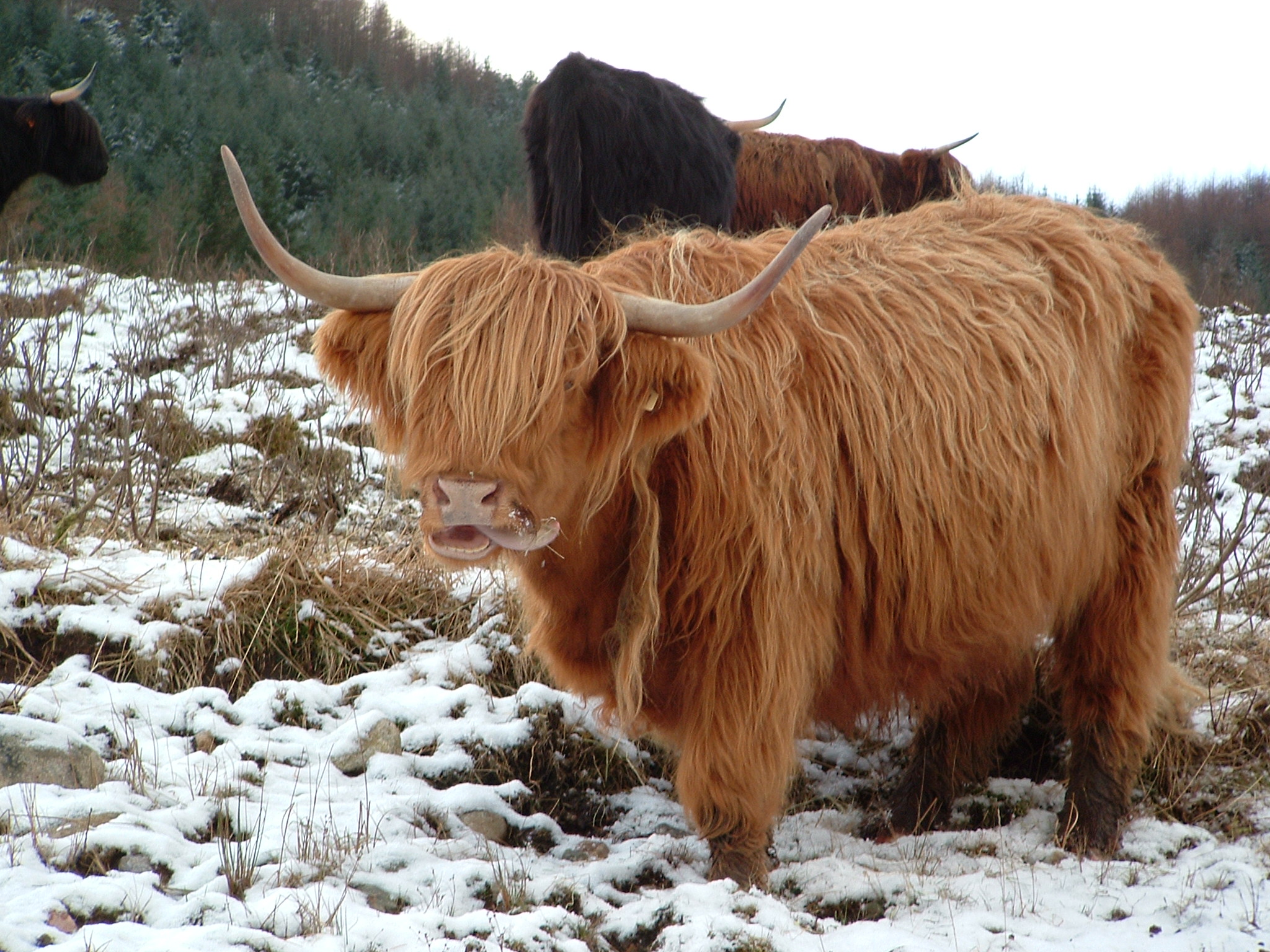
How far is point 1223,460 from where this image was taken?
6062 mm

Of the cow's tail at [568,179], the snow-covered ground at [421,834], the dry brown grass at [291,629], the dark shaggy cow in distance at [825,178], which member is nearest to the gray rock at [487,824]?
the snow-covered ground at [421,834]

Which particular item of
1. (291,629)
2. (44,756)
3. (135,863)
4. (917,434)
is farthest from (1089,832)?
(44,756)

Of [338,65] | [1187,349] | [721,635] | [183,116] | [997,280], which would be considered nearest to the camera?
[721,635]

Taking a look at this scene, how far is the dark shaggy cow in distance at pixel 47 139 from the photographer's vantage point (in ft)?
28.2

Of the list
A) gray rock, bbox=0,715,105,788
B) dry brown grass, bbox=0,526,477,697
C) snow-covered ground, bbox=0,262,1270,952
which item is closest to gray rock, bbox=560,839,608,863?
snow-covered ground, bbox=0,262,1270,952

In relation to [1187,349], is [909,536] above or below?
below

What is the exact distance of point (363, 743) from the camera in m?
2.73

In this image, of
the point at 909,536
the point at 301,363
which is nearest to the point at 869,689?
the point at 909,536

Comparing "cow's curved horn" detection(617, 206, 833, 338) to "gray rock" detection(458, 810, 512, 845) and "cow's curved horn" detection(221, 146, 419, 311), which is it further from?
"gray rock" detection(458, 810, 512, 845)

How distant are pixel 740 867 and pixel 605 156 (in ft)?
9.98

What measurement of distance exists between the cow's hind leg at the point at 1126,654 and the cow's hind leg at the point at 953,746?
0.74ft

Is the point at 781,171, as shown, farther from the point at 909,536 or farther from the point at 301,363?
the point at 909,536

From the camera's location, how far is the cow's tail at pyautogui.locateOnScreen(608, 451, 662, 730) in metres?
2.19

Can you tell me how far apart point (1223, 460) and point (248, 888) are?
5.83m
